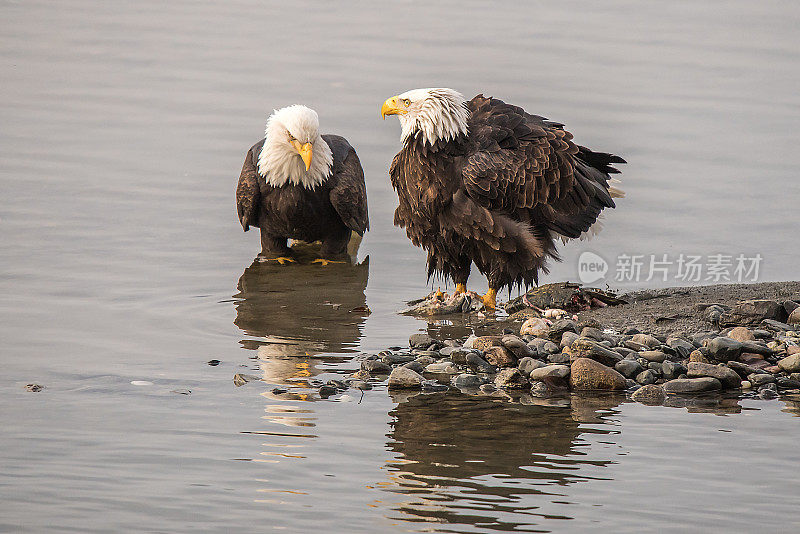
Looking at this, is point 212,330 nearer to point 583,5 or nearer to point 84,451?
point 84,451

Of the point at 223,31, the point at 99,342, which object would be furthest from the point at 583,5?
the point at 99,342

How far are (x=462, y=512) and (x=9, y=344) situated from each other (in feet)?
10.9

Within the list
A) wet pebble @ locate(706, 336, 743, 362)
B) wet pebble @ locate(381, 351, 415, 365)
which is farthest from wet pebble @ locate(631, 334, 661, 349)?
wet pebble @ locate(381, 351, 415, 365)

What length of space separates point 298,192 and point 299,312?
5.59 feet

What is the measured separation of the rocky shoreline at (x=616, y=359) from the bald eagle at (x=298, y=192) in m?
2.42

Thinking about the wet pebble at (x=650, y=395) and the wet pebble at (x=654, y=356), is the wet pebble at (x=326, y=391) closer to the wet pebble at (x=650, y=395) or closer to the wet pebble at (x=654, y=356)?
the wet pebble at (x=650, y=395)

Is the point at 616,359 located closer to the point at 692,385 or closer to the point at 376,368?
the point at 692,385

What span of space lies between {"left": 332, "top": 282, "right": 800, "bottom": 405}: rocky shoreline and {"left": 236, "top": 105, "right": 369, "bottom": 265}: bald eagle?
2423 millimetres

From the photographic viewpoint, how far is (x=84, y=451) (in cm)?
532

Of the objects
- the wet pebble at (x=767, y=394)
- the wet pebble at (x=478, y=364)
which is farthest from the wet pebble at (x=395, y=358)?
the wet pebble at (x=767, y=394)

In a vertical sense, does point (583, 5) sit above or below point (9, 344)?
above

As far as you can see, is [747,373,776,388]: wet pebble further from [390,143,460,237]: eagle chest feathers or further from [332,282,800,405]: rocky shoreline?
[390,143,460,237]: eagle chest feathers

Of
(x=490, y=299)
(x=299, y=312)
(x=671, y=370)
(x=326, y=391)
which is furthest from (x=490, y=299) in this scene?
(x=326, y=391)

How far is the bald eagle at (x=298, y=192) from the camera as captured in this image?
9.62m
